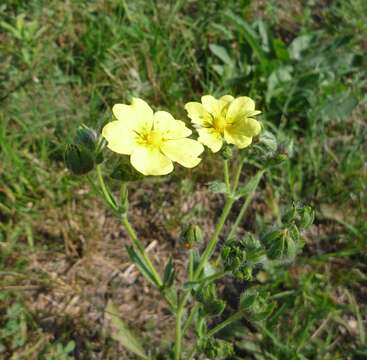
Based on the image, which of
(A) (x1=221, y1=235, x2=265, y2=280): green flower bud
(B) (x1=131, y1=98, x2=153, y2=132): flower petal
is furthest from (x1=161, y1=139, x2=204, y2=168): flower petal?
(A) (x1=221, y1=235, x2=265, y2=280): green flower bud

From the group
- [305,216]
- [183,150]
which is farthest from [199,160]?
[305,216]

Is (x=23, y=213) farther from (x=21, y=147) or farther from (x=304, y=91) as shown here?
(x=304, y=91)

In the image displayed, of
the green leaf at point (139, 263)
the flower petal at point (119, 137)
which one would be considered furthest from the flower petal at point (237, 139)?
the green leaf at point (139, 263)

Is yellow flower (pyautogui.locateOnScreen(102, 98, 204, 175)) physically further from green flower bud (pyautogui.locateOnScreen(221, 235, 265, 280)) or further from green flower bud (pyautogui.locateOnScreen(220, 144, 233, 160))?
green flower bud (pyautogui.locateOnScreen(221, 235, 265, 280))

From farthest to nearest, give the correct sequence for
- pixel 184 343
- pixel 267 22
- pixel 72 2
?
pixel 267 22 < pixel 72 2 < pixel 184 343

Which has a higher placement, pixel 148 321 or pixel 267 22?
pixel 267 22

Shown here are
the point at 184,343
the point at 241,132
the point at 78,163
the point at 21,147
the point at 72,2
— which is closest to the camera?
the point at 78,163

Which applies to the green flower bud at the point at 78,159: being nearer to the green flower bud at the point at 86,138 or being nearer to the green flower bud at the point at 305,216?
the green flower bud at the point at 86,138

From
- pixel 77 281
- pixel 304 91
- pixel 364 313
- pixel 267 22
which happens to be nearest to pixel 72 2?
pixel 267 22
